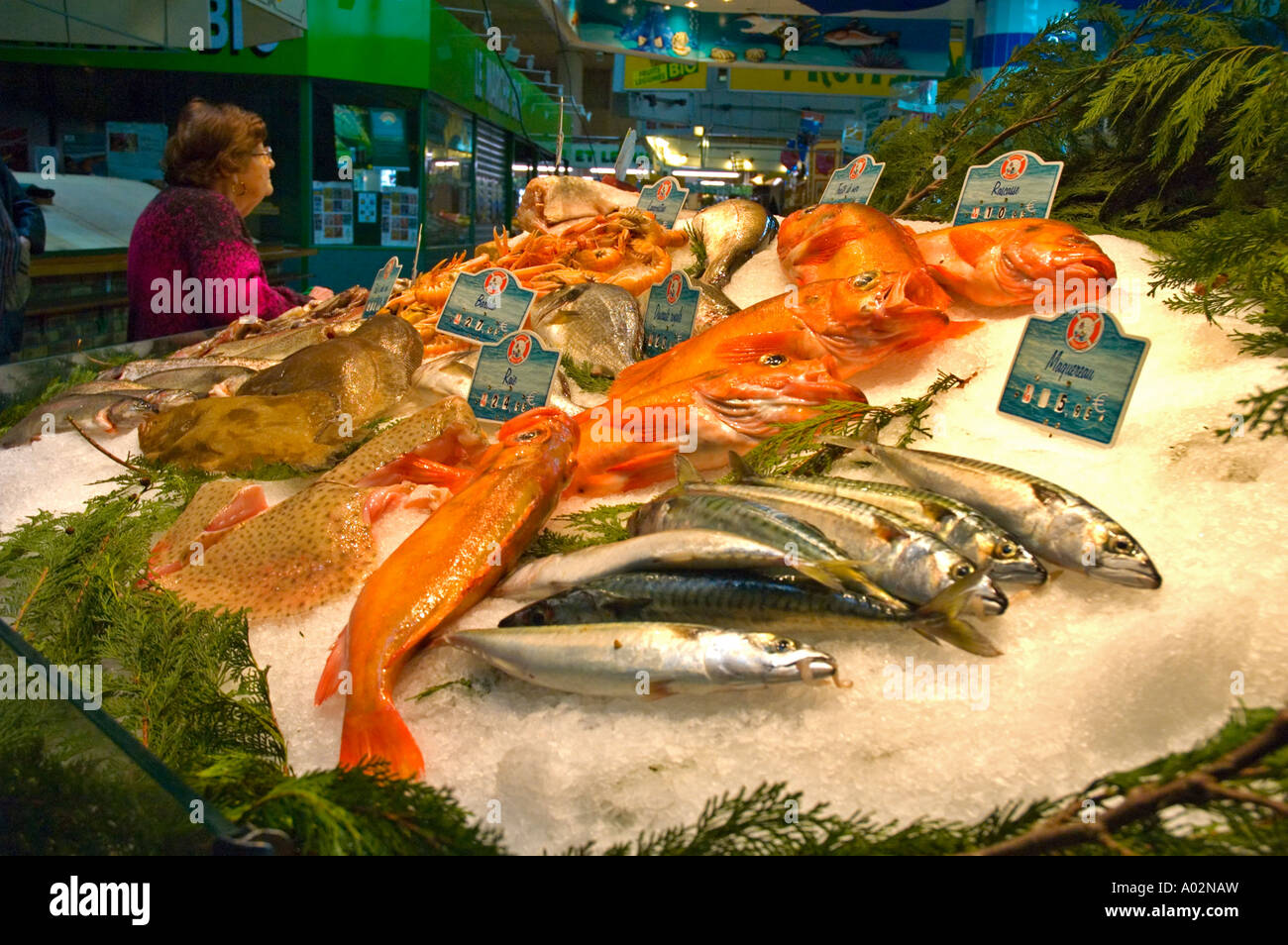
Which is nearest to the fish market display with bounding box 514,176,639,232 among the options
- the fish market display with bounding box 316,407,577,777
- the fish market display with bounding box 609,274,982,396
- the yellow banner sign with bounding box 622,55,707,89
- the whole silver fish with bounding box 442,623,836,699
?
the fish market display with bounding box 609,274,982,396

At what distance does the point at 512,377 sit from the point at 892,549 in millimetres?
Result: 1429

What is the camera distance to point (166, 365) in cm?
343

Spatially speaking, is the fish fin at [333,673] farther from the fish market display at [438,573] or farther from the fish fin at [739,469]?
the fish fin at [739,469]

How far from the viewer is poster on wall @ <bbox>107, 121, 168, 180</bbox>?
24.6ft

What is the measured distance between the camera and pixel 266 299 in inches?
193

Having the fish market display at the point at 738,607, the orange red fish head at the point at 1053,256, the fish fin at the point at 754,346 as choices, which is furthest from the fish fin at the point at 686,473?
the orange red fish head at the point at 1053,256

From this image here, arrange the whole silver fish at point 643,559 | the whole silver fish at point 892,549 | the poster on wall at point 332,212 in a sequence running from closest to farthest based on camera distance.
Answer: the whole silver fish at point 892,549, the whole silver fish at point 643,559, the poster on wall at point 332,212

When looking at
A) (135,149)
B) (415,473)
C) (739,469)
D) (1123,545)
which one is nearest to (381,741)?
(739,469)

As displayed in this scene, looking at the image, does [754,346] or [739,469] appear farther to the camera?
[754,346]

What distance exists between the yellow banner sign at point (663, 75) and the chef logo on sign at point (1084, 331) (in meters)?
11.6

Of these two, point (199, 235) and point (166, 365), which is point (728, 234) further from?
point (199, 235)

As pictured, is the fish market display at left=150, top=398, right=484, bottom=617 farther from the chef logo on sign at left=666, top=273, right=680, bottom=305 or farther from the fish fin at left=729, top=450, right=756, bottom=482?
the chef logo on sign at left=666, top=273, right=680, bottom=305

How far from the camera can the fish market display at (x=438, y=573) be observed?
4.38 ft
